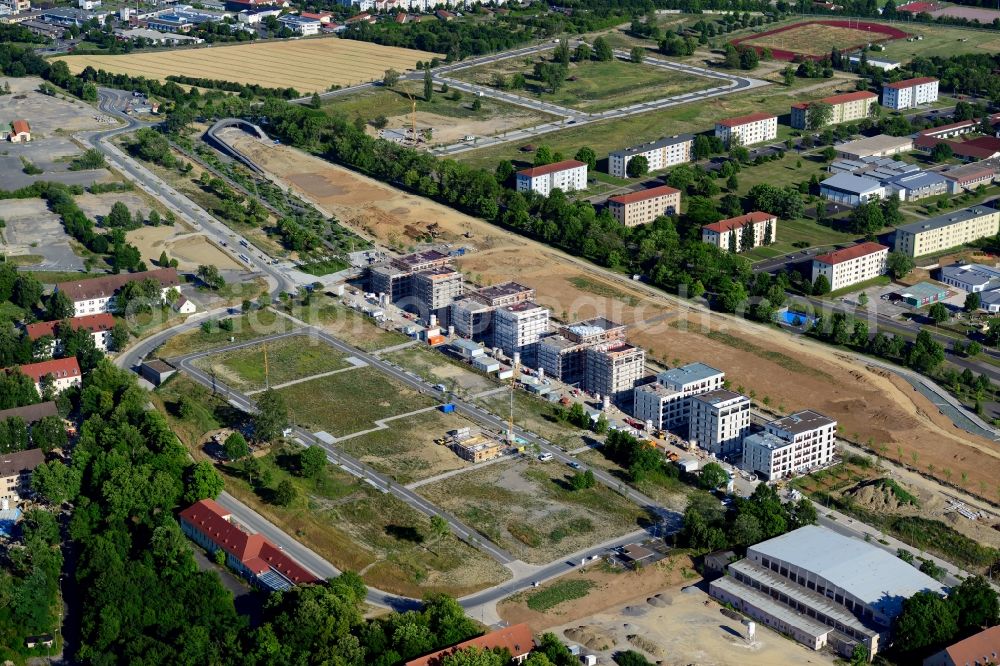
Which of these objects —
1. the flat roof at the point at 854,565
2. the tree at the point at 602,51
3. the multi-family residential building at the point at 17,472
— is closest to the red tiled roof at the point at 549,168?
the tree at the point at 602,51

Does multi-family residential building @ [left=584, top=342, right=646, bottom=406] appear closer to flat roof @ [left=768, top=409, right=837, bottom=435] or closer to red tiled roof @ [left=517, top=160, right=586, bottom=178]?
flat roof @ [left=768, top=409, right=837, bottom=435]

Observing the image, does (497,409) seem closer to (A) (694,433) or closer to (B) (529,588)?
(A) (694,433)

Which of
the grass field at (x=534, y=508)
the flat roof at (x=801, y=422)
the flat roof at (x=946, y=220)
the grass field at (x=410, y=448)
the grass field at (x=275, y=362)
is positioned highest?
the flat roof at (x=801, y=422)

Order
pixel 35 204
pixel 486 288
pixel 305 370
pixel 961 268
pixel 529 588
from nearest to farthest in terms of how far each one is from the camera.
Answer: pixel 529 588 < pixel 305 370 < pixel 486 288 < pixel 961 268 < pixel 35 204

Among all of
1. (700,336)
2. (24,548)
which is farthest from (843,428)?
(24,548)

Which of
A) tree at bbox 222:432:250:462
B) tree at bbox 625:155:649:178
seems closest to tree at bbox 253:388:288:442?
tree at bbox 222:432:250:462

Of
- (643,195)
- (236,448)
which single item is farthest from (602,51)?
(236,448)

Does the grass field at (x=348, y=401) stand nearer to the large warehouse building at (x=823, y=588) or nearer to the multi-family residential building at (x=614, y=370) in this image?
the multi-family residential building at (x=614, y=370)
